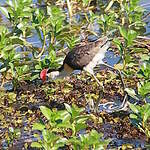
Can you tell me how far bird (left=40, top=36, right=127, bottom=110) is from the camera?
23.3ft

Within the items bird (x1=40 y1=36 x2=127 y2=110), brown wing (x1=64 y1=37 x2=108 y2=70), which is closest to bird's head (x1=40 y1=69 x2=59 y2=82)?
bird (x1=40 y1=36 x2=127 y2=110)

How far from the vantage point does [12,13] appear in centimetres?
786

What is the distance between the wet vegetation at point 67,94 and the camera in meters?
5.52

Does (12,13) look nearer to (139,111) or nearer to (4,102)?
(4,102)

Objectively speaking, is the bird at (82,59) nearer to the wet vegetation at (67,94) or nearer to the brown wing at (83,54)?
the brown wing at (83,54)

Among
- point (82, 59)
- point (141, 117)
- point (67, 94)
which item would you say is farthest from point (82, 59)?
point (141, 117)

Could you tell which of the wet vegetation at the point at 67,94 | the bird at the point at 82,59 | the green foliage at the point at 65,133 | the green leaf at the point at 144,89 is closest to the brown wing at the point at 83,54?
the bird at the point at 82,59

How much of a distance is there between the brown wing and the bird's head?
0.84 feet

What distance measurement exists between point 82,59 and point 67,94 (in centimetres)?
49

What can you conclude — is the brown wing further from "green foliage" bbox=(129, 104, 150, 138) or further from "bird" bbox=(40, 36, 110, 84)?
"green foliage" bbox=(129, 104, 150, 138)

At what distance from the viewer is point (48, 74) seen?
23.7 feet

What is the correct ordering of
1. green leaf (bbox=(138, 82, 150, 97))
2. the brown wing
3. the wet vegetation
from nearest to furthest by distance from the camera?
the wet vegetation, green leaf (bbox=(138, 82, 150, 97)), the brown wing

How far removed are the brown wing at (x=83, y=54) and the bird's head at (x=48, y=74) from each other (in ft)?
0.84

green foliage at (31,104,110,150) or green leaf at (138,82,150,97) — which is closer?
green foliage at (31,104,110,150)
